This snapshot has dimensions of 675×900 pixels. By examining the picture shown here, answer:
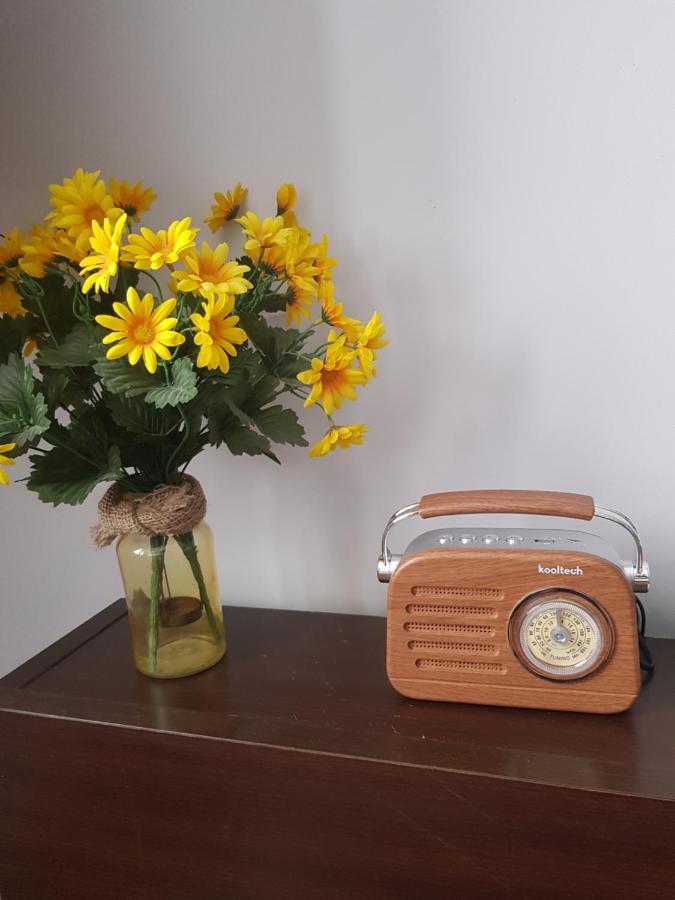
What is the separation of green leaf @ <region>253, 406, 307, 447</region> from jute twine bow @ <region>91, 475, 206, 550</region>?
12 cm

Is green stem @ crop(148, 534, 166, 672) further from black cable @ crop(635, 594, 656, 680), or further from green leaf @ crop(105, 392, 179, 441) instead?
black cable @ crop(635, 594, 656, 680)

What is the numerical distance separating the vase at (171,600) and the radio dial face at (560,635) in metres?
0.38

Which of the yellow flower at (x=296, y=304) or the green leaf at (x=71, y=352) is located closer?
the green leaf at (x=71, y=352)

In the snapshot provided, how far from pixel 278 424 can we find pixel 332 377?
86 mm

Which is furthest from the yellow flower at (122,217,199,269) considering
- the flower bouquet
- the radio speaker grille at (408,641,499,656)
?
the radio speaker grille at (408,641,499,656)

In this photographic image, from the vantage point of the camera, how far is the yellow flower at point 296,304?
3.06 feet

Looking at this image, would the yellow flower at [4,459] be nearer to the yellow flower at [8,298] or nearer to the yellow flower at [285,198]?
the yellow flower at [8,298]

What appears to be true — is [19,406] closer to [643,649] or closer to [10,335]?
[10,335]

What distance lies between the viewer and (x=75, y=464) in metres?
0.86

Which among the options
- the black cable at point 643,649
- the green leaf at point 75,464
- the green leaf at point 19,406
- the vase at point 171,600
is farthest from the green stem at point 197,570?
the black cable at point 643,649

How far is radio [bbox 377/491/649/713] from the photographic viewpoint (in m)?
0.75

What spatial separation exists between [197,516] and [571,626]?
435mm

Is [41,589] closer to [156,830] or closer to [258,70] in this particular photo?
[156,830]

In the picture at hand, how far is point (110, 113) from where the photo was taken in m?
1.06
